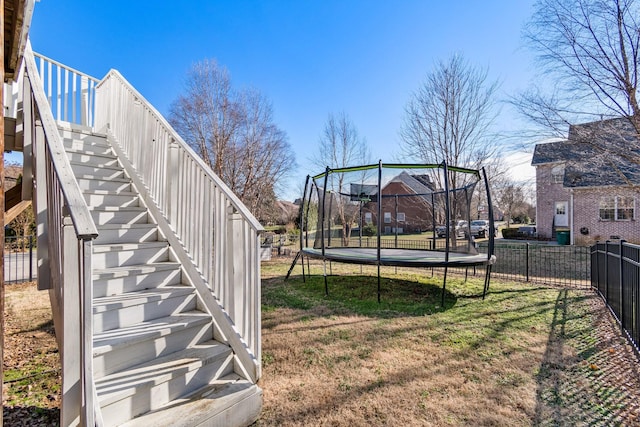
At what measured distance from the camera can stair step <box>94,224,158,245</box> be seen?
316cm

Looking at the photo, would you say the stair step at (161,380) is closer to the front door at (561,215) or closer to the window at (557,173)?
the window at (557,173)

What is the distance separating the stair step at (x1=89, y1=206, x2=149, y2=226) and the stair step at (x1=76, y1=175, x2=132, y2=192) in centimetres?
47

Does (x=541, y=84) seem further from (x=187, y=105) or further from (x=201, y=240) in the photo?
(x=187, y=105)

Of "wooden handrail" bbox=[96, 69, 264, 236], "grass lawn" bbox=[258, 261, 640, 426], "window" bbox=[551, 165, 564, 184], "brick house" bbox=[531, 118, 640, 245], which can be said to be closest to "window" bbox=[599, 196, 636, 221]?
"brick house" bbox=[531, 118, 640, 245]

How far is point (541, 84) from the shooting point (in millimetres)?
8227

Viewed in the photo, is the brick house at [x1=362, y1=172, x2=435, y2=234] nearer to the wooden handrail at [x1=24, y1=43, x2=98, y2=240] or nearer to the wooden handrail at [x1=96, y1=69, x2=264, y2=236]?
the wooden handrail at [x1=96, y1=69, x2=264, y2=236]

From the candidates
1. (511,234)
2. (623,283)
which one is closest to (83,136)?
(623,283)

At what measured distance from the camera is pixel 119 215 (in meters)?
3.57

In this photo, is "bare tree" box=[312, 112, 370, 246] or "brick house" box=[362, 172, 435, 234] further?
"bare tree" box=[312, 112, 370, 246]

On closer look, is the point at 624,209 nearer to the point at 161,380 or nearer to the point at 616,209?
the point at 616,209

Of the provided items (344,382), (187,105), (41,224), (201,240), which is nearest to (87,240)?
(201,240)

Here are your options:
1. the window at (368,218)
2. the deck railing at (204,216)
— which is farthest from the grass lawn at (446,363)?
the window at (368,218)

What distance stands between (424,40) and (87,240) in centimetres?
1023

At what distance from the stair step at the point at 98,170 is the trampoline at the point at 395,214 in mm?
3401
